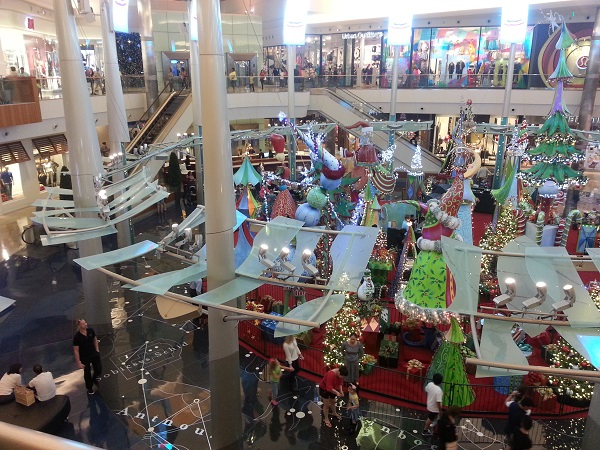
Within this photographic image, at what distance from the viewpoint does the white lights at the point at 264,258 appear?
575 cm

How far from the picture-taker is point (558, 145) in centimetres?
1290

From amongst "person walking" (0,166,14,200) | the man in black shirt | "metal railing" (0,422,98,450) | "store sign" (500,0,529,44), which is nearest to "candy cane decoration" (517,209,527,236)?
"store sign" (500,0,529,44)

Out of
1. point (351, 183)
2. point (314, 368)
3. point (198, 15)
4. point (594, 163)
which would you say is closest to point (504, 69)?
point (594, 163)

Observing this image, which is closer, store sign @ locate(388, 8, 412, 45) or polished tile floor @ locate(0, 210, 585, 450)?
polished tile floor @ locate(0, 210, 585, 450)

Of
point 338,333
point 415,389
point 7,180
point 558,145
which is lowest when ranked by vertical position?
point 415,389

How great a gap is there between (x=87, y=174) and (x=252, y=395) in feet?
15.2

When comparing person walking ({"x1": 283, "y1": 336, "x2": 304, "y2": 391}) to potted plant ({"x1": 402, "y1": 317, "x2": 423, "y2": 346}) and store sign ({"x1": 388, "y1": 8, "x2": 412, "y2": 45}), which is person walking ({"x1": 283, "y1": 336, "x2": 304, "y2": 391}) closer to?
potted plant ({"x1": 402, "y1": 317, "x2": 423, "y2": 346})

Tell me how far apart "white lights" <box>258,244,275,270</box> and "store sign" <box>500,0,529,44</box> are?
13.2 m

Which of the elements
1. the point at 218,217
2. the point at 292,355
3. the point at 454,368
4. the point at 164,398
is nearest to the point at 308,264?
the point at 218,217

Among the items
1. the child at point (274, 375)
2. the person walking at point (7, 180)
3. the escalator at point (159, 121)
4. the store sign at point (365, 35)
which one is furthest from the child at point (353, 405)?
the store sign at point (365, 35)

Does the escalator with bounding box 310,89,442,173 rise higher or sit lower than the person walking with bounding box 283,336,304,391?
higher

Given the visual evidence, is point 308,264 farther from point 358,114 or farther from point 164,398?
point 358,114

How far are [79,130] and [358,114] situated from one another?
1355cm

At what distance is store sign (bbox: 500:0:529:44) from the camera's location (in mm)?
15328
